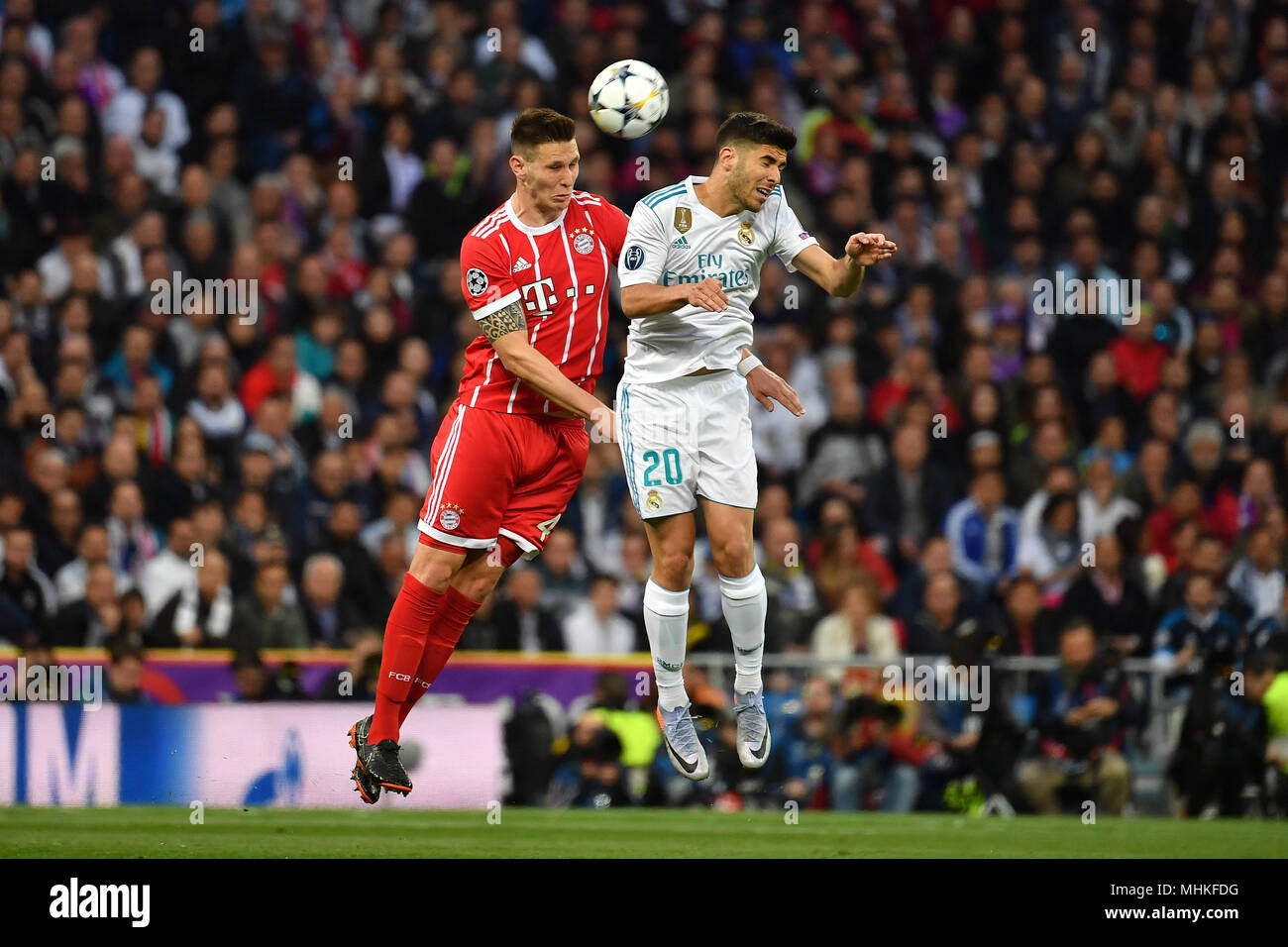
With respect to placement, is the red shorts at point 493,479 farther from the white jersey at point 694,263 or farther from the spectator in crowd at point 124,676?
the spectator in crowd at point 124,676

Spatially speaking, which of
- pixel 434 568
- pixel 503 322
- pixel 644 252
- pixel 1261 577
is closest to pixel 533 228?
→ pixel 503 322

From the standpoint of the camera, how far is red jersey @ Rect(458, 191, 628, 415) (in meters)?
9.27

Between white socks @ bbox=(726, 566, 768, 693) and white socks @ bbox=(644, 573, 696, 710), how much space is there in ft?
0.10

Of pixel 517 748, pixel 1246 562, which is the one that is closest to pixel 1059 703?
pixel 1246 562

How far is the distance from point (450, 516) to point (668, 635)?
4.09 ft

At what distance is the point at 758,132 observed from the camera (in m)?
8.96

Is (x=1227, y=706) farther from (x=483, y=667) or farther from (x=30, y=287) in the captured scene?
(x=30, y=287)

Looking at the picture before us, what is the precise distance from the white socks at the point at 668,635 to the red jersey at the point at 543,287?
1112 mm

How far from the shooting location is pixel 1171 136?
61.1ft

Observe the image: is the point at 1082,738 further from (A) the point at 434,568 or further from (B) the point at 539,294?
(B) the point at 539,294

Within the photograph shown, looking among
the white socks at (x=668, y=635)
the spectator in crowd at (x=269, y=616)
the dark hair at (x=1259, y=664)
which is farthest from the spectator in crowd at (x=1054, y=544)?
the white socks at (x=668, y=635)

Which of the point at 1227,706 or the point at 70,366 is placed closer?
the point at 1227,706
